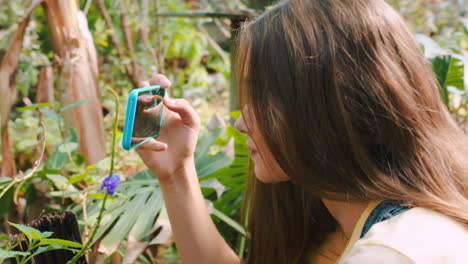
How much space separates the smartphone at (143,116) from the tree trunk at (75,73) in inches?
21.2

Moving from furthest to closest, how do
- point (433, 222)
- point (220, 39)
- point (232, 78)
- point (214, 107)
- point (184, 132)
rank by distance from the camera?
point (214, 107)
point (220, 39)
point (232, 78)
point (184, 132)
point (433, 222)

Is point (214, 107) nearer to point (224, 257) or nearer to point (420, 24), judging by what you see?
point (420, 24)

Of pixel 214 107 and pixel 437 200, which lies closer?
pixel 437 200

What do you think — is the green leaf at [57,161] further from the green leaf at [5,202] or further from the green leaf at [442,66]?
the green leaf at [442,66]

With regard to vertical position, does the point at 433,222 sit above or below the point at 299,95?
below

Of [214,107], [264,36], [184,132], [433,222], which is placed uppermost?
[264,36]

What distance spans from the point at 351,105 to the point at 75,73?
3.28ft

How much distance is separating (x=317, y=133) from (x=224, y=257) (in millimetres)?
484

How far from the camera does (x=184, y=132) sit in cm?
109

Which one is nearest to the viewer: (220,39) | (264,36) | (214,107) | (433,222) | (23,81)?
(433,222)

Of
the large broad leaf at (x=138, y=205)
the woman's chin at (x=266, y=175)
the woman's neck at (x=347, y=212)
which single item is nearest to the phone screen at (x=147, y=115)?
the large broad leaf at (x=138, y=205)

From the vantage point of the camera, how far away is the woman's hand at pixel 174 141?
41.3 inches

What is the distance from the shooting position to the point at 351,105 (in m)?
0.79

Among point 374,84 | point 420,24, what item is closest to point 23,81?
point 374,84
